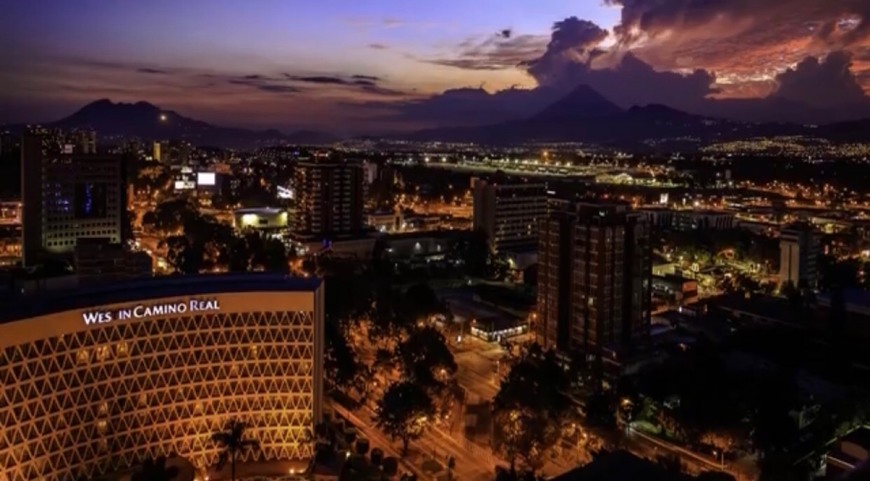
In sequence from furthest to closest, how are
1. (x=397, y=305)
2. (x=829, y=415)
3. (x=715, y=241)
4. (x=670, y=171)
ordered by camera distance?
(x=670, y=171)
(x=715, y=241)
(x=397, y=305)
(x=829, y=415)

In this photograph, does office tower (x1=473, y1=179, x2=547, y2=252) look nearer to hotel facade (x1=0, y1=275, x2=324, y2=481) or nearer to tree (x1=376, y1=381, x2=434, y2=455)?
tree (x1=376, y1=381, x2=434, y2=455)

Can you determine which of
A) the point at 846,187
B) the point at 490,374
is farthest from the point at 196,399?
the point at 846,187

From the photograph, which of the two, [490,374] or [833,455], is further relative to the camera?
[490,374]

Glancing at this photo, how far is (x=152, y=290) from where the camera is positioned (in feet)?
51.3

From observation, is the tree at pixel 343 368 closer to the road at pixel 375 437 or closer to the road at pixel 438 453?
the road at pixel 375 437

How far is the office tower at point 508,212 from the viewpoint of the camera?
135 feet

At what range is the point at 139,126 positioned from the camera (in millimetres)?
185375

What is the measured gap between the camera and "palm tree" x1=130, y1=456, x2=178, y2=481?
1363 cm

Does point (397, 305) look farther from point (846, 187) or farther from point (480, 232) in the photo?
point (846, 187)

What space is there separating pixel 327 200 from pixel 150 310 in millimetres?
27800

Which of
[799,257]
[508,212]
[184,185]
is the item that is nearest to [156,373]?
[799,257]

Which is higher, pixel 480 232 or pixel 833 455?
pixel 480 232

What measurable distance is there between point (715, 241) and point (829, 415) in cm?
2229

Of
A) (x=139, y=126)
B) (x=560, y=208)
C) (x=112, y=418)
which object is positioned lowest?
(x=112, y=418)
